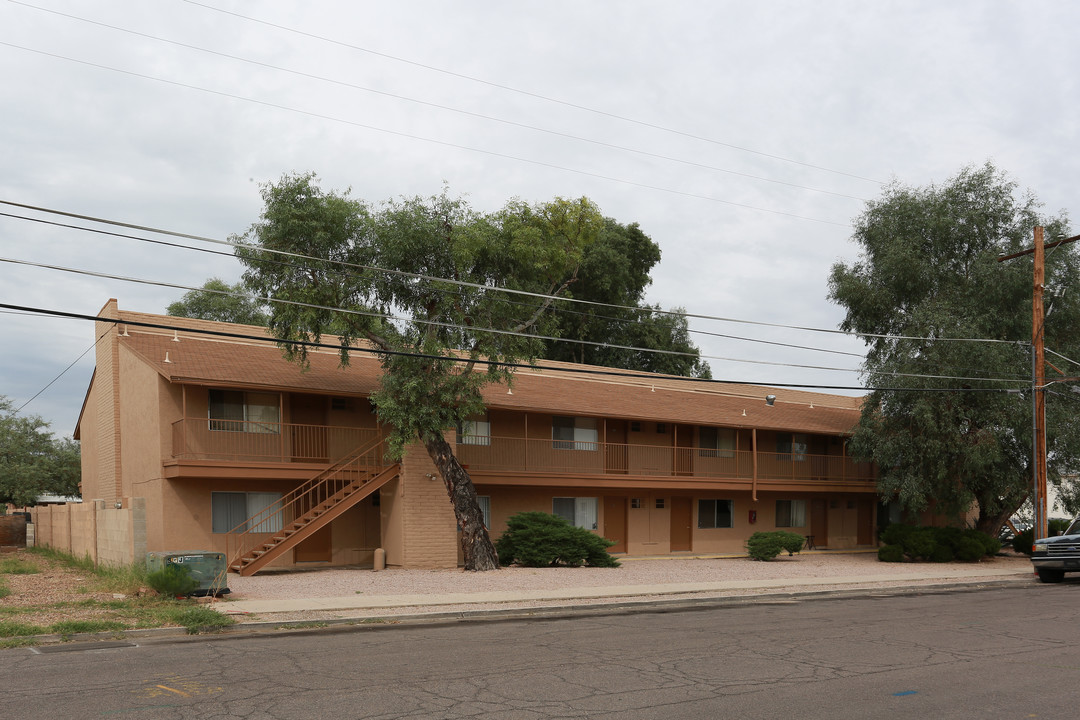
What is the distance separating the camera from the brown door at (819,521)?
38500mm

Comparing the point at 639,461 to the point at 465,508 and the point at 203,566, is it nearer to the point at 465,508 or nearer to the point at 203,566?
the point at 465,508

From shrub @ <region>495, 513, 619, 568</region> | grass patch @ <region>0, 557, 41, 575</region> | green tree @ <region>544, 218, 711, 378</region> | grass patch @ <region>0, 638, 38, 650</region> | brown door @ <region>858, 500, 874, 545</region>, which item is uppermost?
green tree @ <region>544, 218, 711, 378</region>

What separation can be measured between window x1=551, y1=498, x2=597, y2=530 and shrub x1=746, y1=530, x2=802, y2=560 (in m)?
5.41

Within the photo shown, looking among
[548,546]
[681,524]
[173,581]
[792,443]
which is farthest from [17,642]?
[792,443]

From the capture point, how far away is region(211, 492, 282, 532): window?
25344 millimetres

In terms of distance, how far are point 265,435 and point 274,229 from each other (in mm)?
5958

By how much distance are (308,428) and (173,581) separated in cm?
1024

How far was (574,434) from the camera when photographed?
32.2 m

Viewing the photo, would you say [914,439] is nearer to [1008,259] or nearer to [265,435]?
[1008,259]

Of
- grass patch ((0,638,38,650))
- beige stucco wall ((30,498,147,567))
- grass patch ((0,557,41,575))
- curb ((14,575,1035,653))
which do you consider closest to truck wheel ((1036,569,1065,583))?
curb ((14,575,1035,653))

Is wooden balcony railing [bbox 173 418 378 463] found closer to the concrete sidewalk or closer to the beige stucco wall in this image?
the beige stucco wall

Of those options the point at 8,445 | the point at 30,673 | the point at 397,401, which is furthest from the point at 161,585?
the point at 8,445

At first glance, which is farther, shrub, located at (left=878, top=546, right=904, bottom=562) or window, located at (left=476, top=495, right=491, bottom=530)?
shrub, located at (left=878, top=546, right=904, bottom=562)

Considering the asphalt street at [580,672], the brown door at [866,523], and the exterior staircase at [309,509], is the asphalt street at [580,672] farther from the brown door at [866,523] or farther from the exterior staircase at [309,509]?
the brown door at [866,523]
